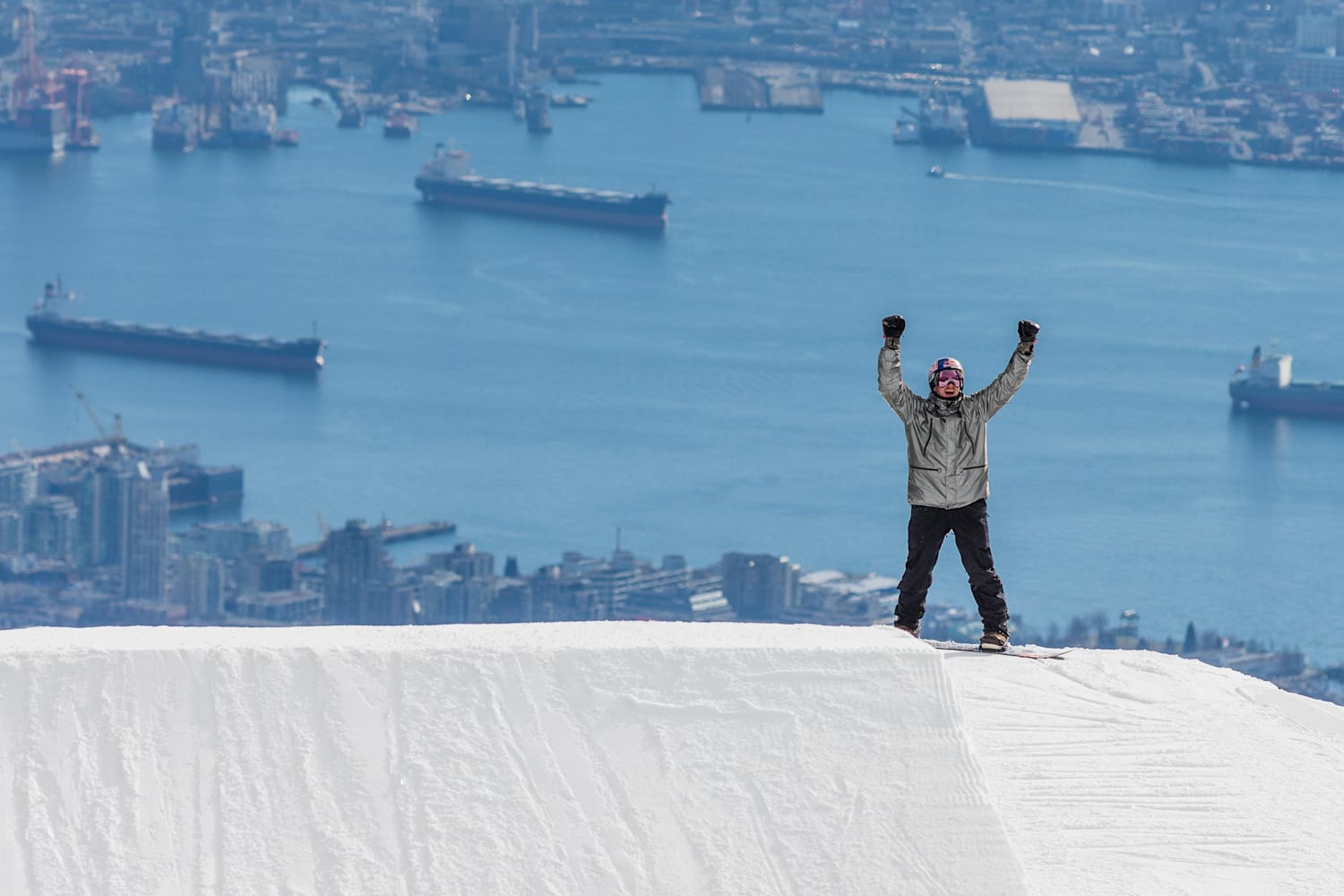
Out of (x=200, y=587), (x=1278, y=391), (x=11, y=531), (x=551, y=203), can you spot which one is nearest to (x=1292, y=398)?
(x=1278, y=391)

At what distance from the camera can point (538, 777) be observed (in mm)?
2799

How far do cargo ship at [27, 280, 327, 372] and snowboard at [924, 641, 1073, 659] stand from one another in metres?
26.8

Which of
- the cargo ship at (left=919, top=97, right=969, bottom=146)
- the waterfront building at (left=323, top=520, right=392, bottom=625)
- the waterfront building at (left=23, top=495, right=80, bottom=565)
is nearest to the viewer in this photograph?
the waterfront building at (left=323, top=520, right=392, bottom=625)

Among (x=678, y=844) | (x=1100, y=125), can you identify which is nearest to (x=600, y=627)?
(x=678, y=844)

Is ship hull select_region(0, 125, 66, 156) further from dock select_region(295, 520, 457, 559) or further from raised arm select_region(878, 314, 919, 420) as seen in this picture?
raised arm select_region(878, 314, 919, 420)

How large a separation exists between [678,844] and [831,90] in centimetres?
4955

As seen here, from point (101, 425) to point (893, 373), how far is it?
28138 millimetres

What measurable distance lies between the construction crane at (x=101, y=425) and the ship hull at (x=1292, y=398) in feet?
45.6

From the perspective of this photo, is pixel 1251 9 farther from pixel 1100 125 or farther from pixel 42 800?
pixel 42 800

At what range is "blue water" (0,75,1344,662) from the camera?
2405 cm

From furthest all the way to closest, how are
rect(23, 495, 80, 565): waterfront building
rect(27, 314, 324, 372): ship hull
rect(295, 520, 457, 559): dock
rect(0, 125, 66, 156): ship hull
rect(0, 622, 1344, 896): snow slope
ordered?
rect(0, 125, 66, 156): ship hull, rect(27, 314, 324, 372): ship hull, rect(23, 495, 80, 565): waterfront building, rect(295, 520, 457, 559): dock, rect(0, 622, 1344, 896): snow slope

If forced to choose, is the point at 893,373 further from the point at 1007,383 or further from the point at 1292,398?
the point at 1292,398

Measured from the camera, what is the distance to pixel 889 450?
25859mm

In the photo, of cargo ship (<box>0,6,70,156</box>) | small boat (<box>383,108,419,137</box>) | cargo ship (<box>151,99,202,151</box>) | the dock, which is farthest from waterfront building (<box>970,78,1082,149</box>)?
the dock
